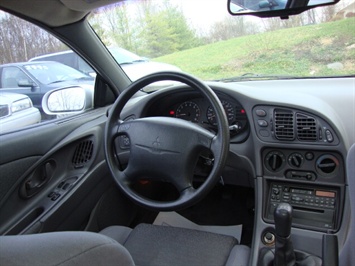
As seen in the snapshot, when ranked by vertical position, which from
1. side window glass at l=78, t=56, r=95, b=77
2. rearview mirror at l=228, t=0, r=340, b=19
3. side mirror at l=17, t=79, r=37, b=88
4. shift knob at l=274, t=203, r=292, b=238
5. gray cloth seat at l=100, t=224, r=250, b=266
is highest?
rearview mirror at l=228, t=0, r=340, b=19

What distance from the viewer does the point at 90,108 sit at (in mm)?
2830

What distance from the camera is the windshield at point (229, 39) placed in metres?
2.29

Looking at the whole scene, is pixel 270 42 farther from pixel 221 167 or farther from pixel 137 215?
pixel 137 215

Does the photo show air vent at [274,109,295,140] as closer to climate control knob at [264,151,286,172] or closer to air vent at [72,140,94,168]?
climate control knob at [264,151,286,172]

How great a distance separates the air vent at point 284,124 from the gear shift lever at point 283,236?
18.4 inches

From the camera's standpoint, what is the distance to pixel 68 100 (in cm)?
274

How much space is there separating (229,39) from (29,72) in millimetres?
1324

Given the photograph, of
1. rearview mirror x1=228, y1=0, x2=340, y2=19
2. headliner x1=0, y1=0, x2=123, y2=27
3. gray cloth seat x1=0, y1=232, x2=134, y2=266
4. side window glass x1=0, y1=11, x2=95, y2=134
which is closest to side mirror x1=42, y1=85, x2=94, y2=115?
side window glass x1=0, y1=11, x2=95, y2=134

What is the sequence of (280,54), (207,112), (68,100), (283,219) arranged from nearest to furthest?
(283,219) → (207,112) → (280,54) → (68,100)

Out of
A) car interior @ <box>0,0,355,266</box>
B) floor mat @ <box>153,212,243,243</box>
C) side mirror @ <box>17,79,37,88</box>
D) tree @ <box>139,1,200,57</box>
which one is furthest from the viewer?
floor mat @ <box>153,212,243,243</box>

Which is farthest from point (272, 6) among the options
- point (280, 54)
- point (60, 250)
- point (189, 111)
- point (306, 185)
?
point (60, 250)

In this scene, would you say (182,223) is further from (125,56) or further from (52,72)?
(52,72)

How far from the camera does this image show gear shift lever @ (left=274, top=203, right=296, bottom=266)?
5.51 ft

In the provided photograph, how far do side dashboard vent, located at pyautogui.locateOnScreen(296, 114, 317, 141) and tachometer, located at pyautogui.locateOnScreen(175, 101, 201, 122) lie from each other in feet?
2.05
